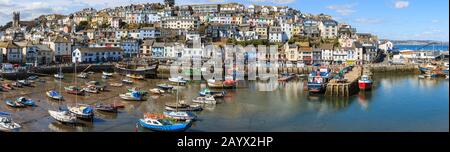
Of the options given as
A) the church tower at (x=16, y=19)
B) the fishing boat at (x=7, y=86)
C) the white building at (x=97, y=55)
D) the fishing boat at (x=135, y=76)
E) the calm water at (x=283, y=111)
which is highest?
the church tower at (x=16, y=19)

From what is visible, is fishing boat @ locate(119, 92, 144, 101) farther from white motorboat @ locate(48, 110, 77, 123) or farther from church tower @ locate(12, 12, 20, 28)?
church tower @ locate(12, 12, 20, 28)

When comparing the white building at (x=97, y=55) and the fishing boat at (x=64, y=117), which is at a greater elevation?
the white building at (x=97, y=55)

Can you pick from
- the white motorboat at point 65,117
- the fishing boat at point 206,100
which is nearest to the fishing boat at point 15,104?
the white motorboat at point 65,117

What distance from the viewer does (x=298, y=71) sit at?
28.7 metres

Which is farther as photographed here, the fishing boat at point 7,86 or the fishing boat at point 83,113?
the fishing boat at point 7,86

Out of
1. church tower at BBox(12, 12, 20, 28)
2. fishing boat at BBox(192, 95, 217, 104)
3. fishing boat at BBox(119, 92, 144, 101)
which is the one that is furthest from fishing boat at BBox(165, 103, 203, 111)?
church tower at BBox(12, 12, 20, 28)

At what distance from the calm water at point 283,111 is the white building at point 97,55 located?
29.0 ft

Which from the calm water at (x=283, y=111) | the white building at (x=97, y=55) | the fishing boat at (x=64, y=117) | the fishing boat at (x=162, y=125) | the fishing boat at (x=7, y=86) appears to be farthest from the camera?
the white building at (x=97, y=55)

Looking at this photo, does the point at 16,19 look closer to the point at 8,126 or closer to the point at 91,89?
the point at 91,89

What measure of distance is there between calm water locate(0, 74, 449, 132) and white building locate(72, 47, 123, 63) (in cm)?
883

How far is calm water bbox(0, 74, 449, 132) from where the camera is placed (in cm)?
1191

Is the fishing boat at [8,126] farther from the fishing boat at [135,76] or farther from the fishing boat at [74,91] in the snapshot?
the fishing boat at [135,76]

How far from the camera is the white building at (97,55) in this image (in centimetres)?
2947

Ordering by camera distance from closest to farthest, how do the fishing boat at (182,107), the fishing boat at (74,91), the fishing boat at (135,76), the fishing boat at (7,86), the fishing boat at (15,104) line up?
the fishing boat at (182,107) → the fishing boat at (15,104) → the fishing boat at (74,91) → the fishing boat at (7,86) → the fishing boat at (135,76)
